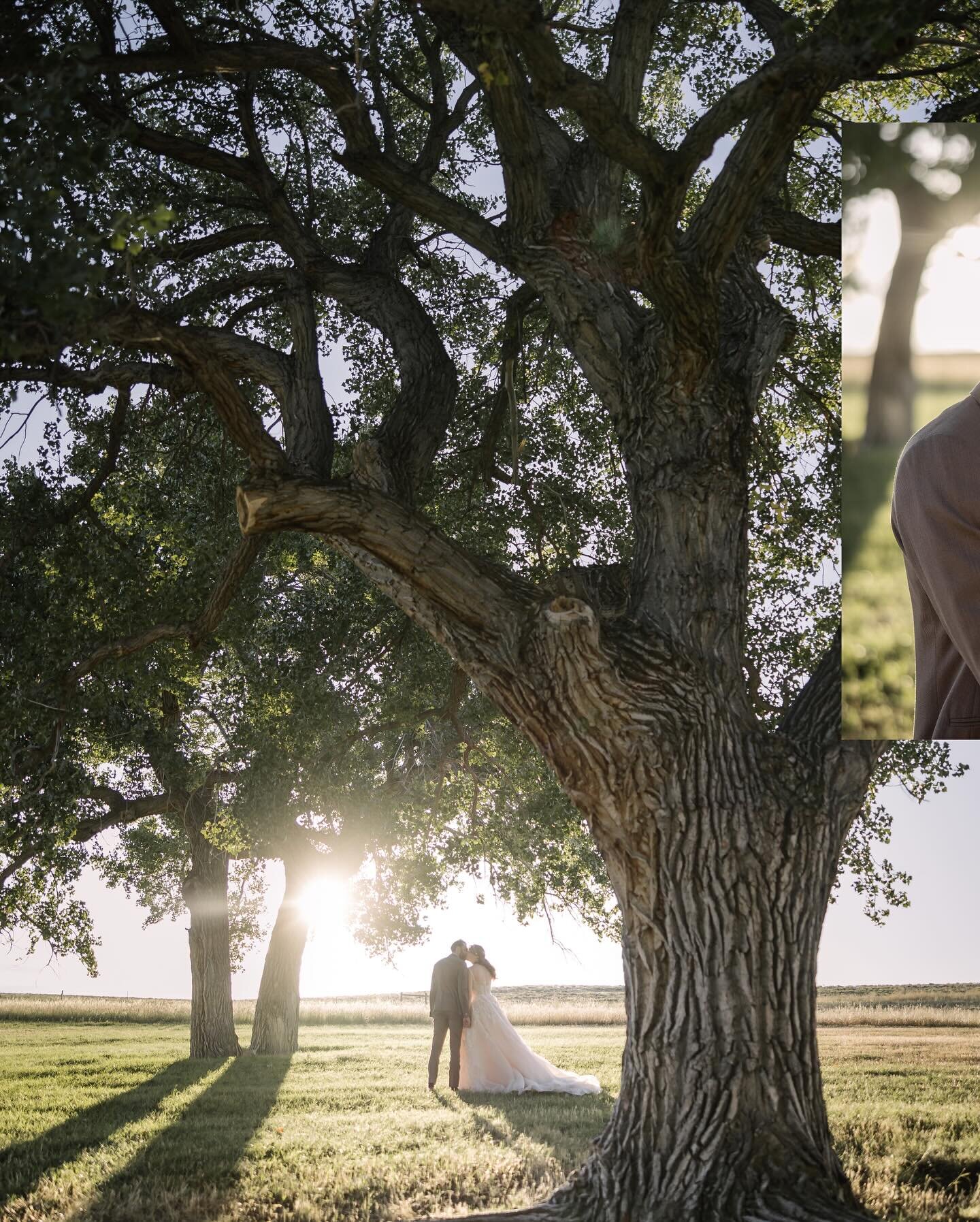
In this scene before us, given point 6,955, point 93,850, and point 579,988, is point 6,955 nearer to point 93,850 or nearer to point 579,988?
point 93,850

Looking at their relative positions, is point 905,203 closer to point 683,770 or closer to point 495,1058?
point 683,770

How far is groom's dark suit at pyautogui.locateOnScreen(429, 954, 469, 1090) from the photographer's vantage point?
12.4 m

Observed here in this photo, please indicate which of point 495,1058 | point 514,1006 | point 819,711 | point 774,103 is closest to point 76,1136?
point 495,1058

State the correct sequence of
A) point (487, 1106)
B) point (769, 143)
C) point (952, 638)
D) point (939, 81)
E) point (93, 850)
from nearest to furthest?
point (952, 638), point (769, 143), point (939, 81), point (487, 1106), point (93, 850)

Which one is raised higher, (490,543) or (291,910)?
(490,543)

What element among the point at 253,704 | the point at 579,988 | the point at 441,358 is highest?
the point at 441,358

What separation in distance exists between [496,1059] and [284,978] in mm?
6335

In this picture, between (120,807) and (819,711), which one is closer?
(819,711)

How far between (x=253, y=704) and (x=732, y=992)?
6.42m

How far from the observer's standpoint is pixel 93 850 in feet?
57.9

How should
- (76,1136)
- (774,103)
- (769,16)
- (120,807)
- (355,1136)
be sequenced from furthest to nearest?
1. (120,807)
2. (76,1136)
3. (355,1136)
4. (769,16)
5. (774,103)

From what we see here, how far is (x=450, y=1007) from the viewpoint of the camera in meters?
12.5

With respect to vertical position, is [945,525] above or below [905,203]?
below

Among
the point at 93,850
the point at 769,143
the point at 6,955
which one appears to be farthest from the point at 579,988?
the point at 769,143
